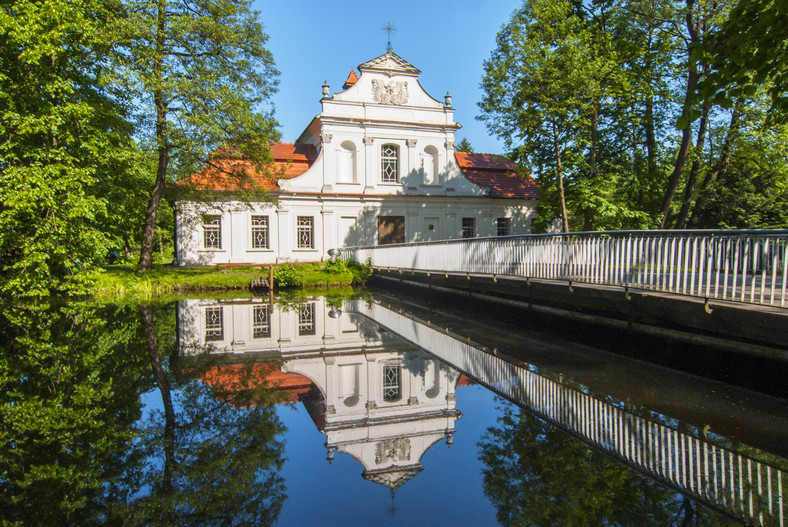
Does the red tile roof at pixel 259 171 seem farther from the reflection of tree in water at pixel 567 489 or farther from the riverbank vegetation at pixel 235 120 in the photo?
the reflection of tree in water at pixel 567 489

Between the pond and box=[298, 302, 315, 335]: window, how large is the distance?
174 centimetres

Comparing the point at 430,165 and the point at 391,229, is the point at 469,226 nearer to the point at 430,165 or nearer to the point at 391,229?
the point at 430,165

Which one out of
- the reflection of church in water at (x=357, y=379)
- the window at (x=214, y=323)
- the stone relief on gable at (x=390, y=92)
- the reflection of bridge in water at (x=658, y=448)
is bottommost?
the window at (x=214, y=323)

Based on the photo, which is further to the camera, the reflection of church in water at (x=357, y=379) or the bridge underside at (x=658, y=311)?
the bridge underside at (x=658, y=311)

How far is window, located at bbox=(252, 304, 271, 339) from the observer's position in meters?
9.61

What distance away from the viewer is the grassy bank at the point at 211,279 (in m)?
16.7

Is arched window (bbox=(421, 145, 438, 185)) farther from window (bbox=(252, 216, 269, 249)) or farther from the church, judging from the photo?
window (bbox=(252, 216, 269, 249))

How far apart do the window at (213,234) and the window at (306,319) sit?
13.2 meters

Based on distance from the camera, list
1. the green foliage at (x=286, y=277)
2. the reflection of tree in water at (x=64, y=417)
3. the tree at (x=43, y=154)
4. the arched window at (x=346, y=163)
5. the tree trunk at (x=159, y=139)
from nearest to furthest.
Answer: the reflection of tree in water at (x=64, y=417) → the tree at (x=43, y=154) → the tree trunk at (x=159, y=139) → the green foliage at (x=286, y=277) → the arched window at (x=346, y=163)

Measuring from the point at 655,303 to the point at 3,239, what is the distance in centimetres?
1468

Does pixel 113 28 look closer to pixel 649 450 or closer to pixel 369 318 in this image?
pixel 369 318

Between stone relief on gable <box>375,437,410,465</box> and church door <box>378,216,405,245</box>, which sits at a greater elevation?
church door <box>378,216,405,245</box>

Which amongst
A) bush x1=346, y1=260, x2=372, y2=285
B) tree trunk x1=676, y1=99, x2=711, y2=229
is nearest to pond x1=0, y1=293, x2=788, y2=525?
tree trunk x1=676, y1=99, x2=711, y2=229

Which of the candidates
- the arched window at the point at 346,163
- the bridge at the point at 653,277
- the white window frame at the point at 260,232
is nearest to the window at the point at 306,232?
the white window frame at the point at 260,232
